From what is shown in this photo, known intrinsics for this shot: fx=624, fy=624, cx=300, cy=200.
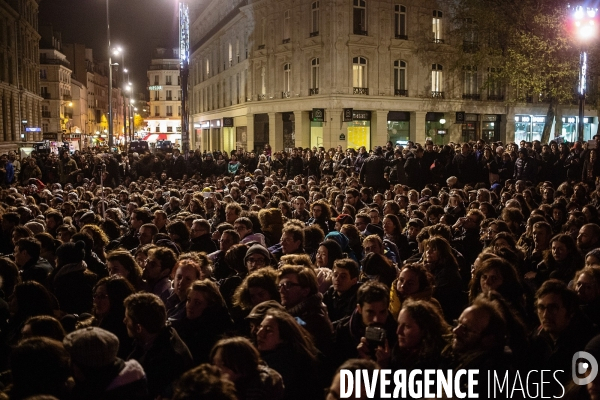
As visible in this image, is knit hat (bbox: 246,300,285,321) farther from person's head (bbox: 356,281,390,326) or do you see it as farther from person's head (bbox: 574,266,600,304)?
person's head (bbox: 574,266,600,304)

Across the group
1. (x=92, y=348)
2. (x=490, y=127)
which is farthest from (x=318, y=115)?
(x=92, y=348)

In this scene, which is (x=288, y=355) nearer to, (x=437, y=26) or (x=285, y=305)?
(x=285, y=305)

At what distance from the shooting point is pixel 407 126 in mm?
39844

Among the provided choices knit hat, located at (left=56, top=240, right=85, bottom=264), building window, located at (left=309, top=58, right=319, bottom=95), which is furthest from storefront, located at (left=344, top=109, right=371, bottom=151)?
knit hat, located at (left=56, top=240, right=85, bottom=264)

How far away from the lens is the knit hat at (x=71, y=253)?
268 inches

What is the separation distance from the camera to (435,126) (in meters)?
40.8

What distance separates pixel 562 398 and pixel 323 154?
2054 centimetres

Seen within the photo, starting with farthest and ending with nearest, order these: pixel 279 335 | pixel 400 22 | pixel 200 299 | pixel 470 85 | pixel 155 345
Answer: pixel 470 85 → pixel 400 22 → pixel 200 299 → pixel 155 345 → pixel 279 335

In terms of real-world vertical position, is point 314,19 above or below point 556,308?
above

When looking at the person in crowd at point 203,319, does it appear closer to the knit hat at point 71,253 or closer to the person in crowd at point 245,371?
the person in crowd at point 245,371

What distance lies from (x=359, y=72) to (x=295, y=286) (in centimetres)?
3346

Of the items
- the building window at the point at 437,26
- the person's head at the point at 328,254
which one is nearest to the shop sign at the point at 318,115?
the building window at the point at 437,26

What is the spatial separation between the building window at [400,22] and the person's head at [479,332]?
3598 cm

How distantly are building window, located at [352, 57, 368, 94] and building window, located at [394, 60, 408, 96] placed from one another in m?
2.21
